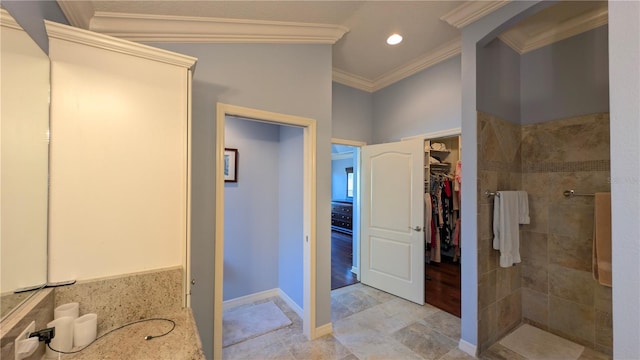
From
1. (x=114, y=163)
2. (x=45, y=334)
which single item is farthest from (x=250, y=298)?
(x=114, y=163)

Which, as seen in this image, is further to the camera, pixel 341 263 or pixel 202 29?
pixel 341 263

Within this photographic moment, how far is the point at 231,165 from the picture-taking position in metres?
2.84

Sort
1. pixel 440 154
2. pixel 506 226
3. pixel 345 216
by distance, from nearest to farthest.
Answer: pixel 506 226
pixel 440 154
pixel 345 216

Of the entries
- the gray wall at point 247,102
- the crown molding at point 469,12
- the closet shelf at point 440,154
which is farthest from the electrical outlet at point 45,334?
the closet shelf at point 440,154

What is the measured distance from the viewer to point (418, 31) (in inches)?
93.7

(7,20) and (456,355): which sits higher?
(7,20)

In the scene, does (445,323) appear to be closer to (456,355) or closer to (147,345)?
(456,355)

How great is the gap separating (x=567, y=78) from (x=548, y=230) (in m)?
1.42

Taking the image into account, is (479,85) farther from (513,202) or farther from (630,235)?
(630,235)

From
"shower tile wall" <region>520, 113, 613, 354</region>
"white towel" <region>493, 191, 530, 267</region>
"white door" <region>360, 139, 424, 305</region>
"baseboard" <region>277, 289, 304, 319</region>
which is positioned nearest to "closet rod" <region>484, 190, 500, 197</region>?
"white towel" <region>493, 191, 530, 267</region>

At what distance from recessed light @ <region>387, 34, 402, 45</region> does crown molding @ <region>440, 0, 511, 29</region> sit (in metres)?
0.43

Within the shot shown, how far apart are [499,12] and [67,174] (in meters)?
2.89

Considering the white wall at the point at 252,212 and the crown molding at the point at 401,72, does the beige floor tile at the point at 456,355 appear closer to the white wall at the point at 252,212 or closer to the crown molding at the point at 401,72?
the white wall at the point at 252,212

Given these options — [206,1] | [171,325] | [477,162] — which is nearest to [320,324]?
Result: [171,325]
